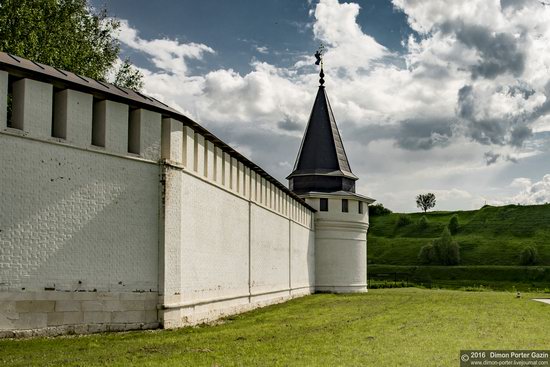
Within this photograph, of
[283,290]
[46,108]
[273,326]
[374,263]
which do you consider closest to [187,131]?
[46,108]

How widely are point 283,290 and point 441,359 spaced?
1935cm

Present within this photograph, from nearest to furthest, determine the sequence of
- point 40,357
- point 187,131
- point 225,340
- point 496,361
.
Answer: point 496,361 < point 40,357 < point 225,340 < point 187,131

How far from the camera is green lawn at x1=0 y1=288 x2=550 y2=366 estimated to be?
9.84 m

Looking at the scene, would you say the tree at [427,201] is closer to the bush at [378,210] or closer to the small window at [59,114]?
the bush at [378,210]

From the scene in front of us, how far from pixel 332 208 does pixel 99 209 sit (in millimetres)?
25471

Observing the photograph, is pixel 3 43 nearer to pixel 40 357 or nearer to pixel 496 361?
pixel 40 357

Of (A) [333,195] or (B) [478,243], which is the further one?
(B) [478,243]

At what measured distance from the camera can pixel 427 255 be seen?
246 ft

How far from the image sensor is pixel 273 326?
15727 millimetres

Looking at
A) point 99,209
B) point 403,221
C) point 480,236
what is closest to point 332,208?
point 99,209

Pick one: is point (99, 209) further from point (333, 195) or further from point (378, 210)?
point (378, 210)

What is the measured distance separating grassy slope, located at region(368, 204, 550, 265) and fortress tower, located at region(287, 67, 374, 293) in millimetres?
38745

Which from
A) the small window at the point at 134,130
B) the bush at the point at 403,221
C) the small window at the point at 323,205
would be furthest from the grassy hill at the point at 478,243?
the small window at the point at 134,130

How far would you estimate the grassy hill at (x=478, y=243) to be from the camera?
6781cm
